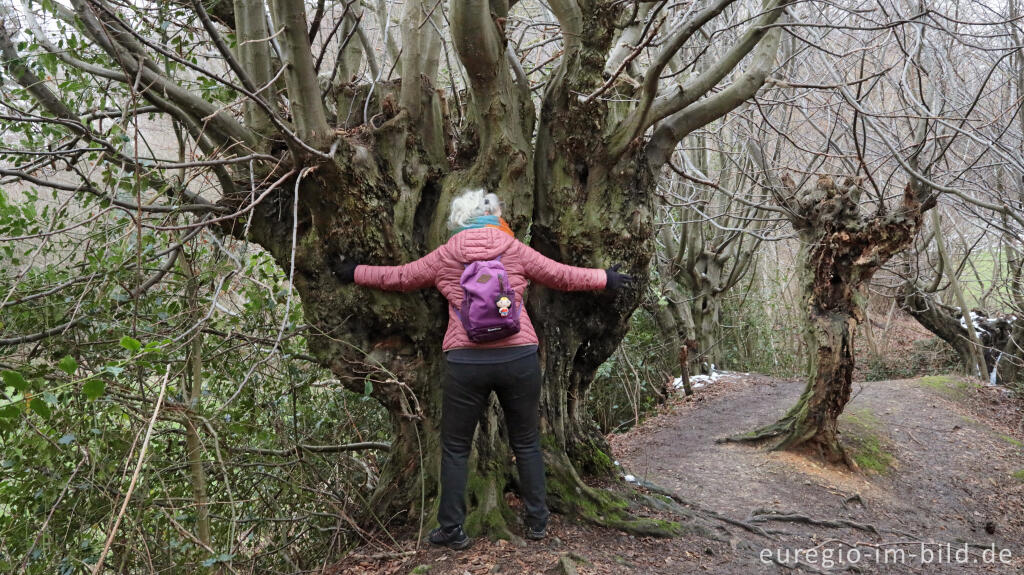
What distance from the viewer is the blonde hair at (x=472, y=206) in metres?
3.65

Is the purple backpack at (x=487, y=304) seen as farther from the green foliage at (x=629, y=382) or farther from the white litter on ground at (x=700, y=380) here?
the white litter on ground at (x=700, y=380)

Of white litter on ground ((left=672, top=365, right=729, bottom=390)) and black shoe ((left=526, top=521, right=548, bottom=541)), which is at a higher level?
black shoe ((left=526, top=521, right=548, bottom=541))

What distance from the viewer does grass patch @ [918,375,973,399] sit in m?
9.09

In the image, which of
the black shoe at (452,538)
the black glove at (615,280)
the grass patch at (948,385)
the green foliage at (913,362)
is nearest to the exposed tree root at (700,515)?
the black shoe at (452,538)

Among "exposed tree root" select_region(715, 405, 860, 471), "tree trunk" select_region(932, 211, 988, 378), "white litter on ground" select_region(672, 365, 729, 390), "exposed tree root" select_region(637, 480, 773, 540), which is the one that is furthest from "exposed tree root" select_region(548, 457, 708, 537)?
"tree trunk" select_region(932, 211, 988, 378)

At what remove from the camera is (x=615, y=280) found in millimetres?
3832

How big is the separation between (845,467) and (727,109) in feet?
13.0

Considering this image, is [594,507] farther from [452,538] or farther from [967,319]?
[967,319]

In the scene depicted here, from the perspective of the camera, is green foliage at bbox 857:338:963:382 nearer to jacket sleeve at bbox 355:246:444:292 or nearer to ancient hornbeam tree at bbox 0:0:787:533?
ancient hornbeam tree at bbox 0:0:787:533

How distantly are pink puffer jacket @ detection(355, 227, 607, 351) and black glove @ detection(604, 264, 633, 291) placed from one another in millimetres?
217

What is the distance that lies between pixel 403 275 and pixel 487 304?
63 cm

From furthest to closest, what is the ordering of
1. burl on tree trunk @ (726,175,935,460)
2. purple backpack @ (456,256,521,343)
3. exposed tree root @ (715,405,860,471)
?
exposed tree root @ (715,405,860,471) < burl on tree trunk @ (726,175,935,460) < purple backpack @ (456,256,521,343)

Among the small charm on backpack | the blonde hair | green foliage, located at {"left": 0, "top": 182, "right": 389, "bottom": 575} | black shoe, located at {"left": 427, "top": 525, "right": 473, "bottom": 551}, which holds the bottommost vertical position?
black shoe, located at {"left": 427, "top": 525, "right": 473, "bottom": 551}

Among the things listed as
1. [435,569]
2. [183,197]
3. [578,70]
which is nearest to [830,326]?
[578,70]
